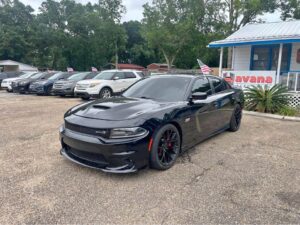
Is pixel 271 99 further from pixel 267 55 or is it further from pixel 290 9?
pixel 290 9

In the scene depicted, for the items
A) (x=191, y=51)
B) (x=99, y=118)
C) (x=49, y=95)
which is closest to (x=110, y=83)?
(x=49, y=95)

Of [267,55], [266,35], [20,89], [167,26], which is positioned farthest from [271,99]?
[167,26]

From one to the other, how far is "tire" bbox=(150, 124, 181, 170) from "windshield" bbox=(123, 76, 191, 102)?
66 centimetres

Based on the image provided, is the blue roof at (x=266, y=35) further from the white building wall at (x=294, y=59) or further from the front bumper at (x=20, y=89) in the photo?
the front bumper at (x=20, y=89)

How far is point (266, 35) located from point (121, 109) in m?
10.9

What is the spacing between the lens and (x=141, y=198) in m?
3.02

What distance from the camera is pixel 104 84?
11.5 metres

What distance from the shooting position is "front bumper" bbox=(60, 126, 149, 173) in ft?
10.6

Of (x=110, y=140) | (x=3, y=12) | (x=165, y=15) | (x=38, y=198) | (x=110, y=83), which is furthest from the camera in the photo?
(x=3, y=12)

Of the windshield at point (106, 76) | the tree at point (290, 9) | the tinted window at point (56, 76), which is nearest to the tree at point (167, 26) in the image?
the tree at point (290, 9)

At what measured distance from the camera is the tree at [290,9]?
92.9ft

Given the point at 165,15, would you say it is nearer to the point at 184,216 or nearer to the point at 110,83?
the point at 110,83

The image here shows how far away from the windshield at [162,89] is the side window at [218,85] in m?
0.97

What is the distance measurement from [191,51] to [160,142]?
31.7 m
